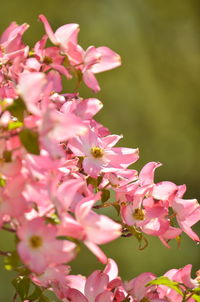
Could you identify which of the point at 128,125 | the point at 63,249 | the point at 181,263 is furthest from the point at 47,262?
the point at 128,125

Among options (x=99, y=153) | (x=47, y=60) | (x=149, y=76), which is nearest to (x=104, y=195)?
(x=99, y=153)

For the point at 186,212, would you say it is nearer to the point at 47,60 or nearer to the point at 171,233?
the point at 171,233

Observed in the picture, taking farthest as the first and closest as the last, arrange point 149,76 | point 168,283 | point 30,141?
point 149,76 < point 168,283 < point 30,141

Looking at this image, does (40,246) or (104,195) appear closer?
(40,246)

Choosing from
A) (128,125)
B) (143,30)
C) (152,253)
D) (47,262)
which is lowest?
(152,253)

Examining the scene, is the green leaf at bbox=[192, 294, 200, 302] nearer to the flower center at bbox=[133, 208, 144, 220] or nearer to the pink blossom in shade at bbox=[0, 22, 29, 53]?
the flower center at bbox=[133, 208, 144, 220]

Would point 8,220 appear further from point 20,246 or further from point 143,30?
point 143,30

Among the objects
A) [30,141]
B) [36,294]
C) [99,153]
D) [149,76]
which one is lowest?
[149,76]
